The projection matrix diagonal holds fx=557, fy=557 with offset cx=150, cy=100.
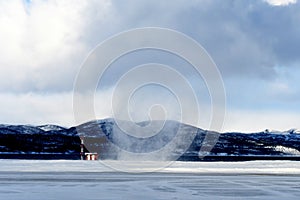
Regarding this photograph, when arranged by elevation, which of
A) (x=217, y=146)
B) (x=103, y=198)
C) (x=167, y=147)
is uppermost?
(x=217, y=146)

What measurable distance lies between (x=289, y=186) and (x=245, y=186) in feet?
5.95

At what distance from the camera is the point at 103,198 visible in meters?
16.9

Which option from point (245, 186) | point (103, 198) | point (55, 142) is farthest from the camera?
point (55, 142)

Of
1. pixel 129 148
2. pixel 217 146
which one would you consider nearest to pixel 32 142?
pixel 217 146

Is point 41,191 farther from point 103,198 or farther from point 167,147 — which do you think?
point 167,147

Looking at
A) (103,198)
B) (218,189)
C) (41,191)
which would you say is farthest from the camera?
(218,189)

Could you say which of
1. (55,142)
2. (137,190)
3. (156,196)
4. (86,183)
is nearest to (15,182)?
(86,183)

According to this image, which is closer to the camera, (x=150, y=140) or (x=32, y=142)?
(x=150, y=140)

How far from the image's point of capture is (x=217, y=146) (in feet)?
586

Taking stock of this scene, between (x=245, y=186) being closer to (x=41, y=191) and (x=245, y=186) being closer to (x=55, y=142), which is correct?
(x=41, y=191)

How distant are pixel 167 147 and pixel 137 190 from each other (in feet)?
120

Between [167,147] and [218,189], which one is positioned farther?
[167,147]

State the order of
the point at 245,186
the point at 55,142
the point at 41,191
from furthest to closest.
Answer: the point at 55,142
the point at 245,186
the point at 41,191

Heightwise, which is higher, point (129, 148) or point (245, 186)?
point (129, 148)
